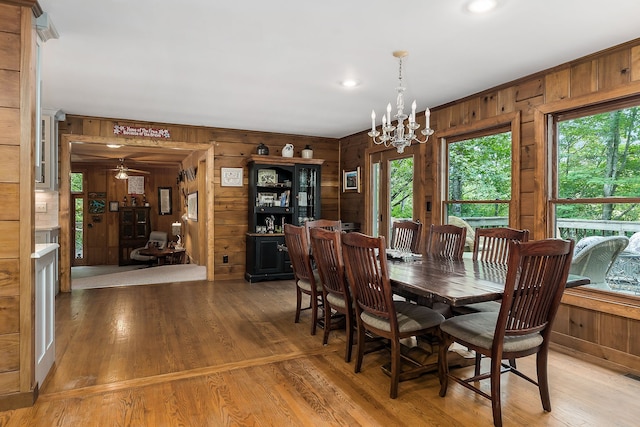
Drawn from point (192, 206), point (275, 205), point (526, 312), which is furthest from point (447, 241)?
point (192, 206)

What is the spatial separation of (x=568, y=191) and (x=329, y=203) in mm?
3931

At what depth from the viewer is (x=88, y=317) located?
154 inches

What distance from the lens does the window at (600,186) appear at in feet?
9.42

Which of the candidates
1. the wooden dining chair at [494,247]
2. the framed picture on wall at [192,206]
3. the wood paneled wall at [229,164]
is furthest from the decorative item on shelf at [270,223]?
the wooden dining chair at [494,247]

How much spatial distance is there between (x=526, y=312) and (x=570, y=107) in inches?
78.8

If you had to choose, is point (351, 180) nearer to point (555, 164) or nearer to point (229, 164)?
point (229, 164)

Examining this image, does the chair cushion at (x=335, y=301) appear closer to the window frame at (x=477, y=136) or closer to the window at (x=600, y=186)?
the window frame at (x=477, y=136)

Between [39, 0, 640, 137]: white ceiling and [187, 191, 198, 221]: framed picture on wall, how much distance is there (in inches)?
115

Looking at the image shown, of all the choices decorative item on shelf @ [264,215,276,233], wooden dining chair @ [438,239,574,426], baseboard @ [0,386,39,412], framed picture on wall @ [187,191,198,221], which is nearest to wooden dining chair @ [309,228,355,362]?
wooden dining chair @ [438,239,574,426]

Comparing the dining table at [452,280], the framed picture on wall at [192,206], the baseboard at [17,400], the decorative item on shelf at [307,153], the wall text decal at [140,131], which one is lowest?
the baseboard at [17,400]

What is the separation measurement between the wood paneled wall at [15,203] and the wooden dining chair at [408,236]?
300 centimetres

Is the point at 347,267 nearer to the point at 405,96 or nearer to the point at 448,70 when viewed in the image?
the point at 448,70

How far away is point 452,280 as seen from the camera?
7.75ft

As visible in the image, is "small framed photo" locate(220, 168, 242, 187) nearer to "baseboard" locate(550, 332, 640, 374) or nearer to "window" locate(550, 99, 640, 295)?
"window" locate(550, 99, 640, 295)
